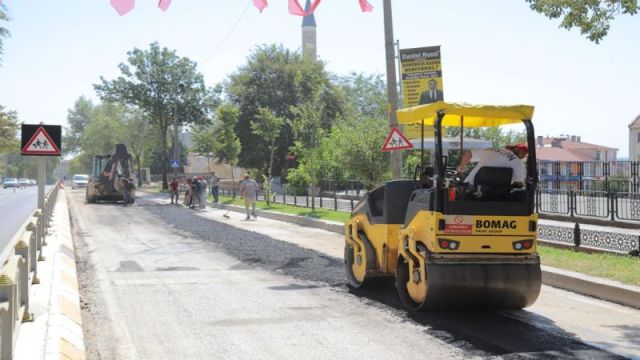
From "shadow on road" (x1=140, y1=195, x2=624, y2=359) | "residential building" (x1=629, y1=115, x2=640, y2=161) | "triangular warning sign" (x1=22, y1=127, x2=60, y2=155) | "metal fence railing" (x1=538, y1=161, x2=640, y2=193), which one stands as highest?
"residential building" (x1=629, y1=115, x2=640, y2=161)

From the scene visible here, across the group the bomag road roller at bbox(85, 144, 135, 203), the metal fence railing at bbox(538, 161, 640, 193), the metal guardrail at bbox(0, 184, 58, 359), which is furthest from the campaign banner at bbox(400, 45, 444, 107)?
the bomag road roller at bbox(85, 144, 135, 203)

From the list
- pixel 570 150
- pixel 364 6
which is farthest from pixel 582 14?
pixel 570 150

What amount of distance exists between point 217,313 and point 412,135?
12.0m

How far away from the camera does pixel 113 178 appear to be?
3578 cm

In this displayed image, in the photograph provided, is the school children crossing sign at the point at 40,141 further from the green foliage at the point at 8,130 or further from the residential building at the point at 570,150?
the residential building at the point at 570,150

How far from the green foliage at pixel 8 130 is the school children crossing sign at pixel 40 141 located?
52304 millimetres

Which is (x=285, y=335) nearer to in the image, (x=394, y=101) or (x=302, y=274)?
(x=302, y=274)

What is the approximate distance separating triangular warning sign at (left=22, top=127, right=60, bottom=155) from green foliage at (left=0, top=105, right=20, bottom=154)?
52.3 metres

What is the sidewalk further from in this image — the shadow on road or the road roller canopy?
the road roller canopy

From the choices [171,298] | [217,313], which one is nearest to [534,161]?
[217,313]

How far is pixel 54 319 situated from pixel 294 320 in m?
2.58

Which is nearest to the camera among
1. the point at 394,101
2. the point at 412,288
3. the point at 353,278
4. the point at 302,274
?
the point at 412,288

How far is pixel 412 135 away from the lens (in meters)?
19.0

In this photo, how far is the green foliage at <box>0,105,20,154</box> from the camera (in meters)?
61.0
